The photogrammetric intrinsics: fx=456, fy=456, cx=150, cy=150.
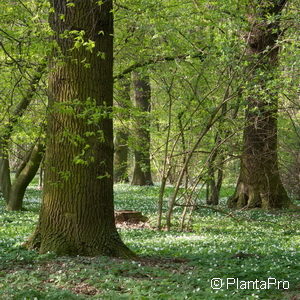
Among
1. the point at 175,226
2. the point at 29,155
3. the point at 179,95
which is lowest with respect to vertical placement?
the point at 175,226

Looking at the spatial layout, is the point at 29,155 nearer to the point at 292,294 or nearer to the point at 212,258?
the point at 212,258

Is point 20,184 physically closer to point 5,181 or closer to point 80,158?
point 5,181

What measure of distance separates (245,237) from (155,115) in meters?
8.52

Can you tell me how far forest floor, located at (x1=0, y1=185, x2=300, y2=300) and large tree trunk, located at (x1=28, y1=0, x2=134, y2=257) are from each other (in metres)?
0.44

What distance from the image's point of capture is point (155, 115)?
1862 centimetres

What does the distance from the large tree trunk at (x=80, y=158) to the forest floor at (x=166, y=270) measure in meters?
0.44

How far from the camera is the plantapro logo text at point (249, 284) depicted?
19.9 feet

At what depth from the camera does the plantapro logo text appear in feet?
19.9

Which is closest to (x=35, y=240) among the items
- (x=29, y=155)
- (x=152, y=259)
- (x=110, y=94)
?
(x=152, y=259)

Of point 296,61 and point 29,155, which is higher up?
point 296,61

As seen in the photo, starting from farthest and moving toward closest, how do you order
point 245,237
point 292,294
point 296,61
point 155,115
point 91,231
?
point 155,115, point 245,237, point 296,61, point 91,231, point 292,294

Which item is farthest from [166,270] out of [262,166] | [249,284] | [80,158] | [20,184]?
[262,166]

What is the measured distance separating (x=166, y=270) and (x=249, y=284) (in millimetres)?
1309

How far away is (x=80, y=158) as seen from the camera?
7523 millimetres
